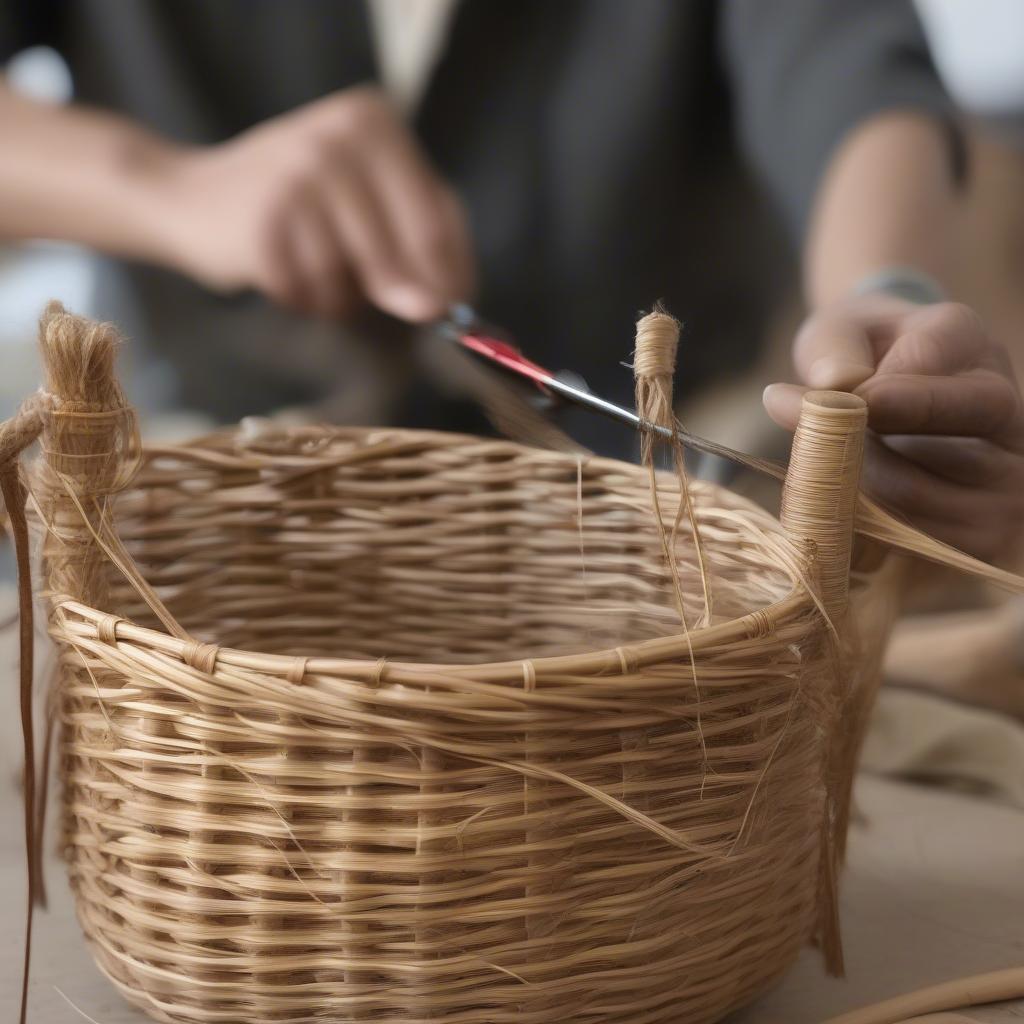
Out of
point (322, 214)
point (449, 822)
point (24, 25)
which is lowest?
point (449, 822)

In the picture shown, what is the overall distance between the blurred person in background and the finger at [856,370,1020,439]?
405 mm

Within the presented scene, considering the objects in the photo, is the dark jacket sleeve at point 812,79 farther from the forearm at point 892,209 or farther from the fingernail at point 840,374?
the fingernail at point 840,374

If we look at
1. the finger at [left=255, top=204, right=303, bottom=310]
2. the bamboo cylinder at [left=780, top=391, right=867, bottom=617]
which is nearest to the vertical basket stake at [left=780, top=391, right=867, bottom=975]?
the bamboo cylinder at [left=780, top=391, right=867, bottom=617]

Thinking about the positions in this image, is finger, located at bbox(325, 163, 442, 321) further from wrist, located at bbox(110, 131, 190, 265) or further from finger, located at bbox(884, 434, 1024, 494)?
finger, located at bbox(884, 434, 1024, 494)

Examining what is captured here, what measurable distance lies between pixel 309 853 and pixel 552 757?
8cm

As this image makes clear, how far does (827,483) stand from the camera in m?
0.41

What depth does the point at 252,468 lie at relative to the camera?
2.03 feet

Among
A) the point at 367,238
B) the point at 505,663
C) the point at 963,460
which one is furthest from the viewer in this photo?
the point at 367,238

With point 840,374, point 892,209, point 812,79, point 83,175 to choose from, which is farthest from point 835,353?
point 83,175

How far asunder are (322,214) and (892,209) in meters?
0.40

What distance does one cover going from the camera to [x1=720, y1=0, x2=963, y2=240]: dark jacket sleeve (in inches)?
33.6

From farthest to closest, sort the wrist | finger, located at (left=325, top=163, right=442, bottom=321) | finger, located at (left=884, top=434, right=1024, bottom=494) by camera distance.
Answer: the wrist → finger, located at (left=325, top=163, right=442, bottom=321) → finger, located at (left=884, top=434, right=1024, bottom=494)

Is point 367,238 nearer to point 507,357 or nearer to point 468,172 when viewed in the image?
point 468,172

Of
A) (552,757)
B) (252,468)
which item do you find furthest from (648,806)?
(252,468)
